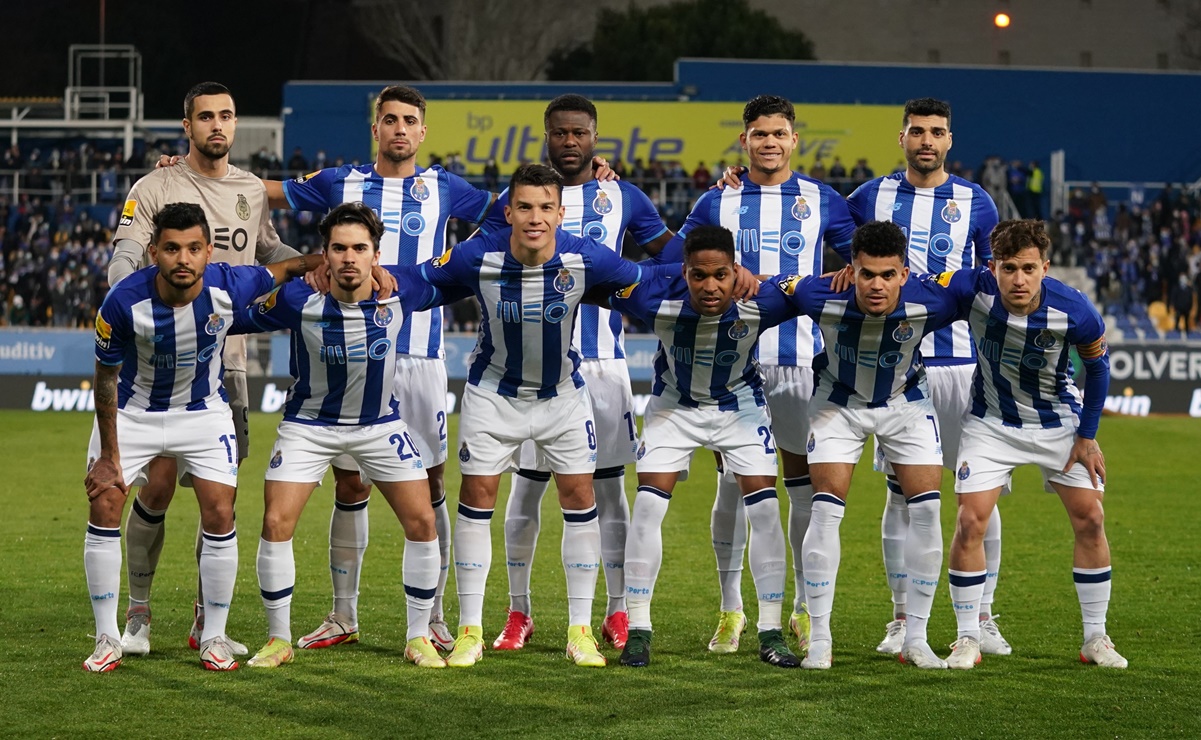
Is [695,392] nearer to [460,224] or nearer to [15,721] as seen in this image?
[15,721]

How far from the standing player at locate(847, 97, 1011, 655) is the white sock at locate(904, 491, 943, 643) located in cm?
48

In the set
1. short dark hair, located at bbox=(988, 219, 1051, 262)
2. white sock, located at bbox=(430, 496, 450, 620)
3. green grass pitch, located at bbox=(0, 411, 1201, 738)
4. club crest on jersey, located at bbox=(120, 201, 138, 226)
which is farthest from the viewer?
white sock, located at bbox=(430, 496, 450, 620)

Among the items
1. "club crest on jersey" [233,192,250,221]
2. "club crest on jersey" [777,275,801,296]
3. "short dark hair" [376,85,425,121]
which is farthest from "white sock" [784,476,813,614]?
"club crest on jersey" [233,192,250,221]

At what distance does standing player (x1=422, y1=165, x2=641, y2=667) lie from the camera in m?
5.66

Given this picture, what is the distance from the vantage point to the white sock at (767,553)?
18.9 ft

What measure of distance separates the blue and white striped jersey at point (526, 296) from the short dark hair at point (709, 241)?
0.91ft

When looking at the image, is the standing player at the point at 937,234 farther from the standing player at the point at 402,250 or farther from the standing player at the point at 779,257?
the standing player at the point at 402,250

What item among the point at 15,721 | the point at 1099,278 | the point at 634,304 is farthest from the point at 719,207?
the point at 1099,278

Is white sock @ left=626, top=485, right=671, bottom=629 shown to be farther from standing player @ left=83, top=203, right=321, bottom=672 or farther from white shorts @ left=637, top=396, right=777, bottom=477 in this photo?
standing player @ left=83, top=203, right=321, bottom=672

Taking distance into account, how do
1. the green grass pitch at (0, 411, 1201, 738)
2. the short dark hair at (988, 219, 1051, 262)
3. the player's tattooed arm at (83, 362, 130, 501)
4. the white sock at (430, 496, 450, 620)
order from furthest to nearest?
the white sock at (430, 496, 450, 620)
the short dark hair at (988, 219, 1051, 262)
the player's tattooed arm at (83, 362, 130, 501)
the green grass pitch at (0, 411, 1201, 738)

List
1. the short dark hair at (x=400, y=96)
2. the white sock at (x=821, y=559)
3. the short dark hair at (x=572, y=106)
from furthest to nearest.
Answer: the short dark hair at (x=572, y=106) < the short dark hair at (x=400, y=96) < the white sock at (x=821, y=559)

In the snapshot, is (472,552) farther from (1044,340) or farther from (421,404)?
(1044,340)

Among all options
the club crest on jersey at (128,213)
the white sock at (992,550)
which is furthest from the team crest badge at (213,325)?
the white sock at (992,550)

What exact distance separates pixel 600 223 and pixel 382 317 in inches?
47.6
